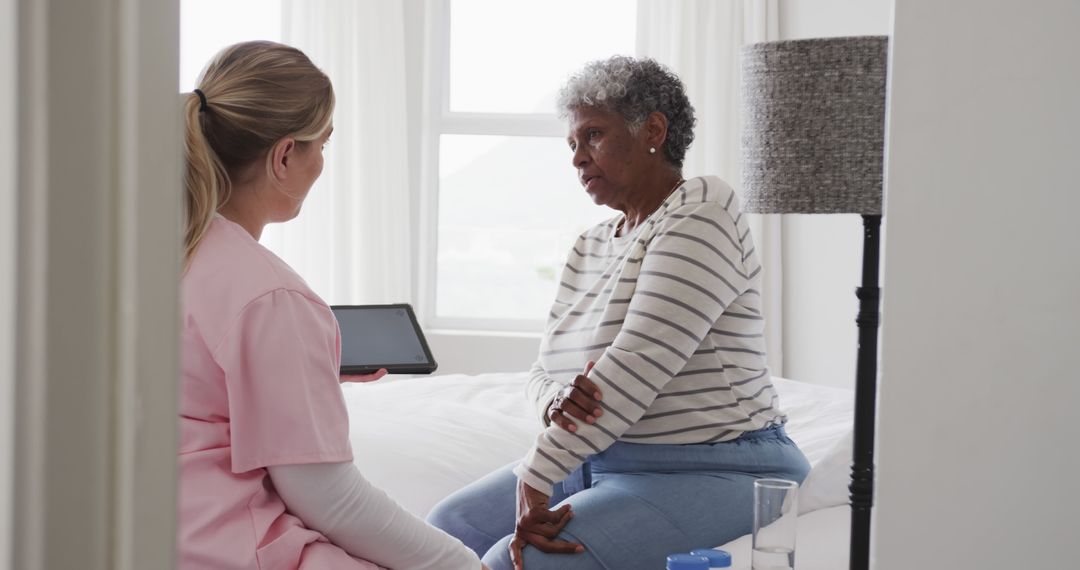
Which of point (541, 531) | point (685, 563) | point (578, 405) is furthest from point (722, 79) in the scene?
point (685, 563)

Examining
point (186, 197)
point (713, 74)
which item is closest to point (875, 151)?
point (186, 197)

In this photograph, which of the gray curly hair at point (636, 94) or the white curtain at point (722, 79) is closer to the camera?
the gray curly hair at point (636, 94)

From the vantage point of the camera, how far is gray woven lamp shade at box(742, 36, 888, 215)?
1.40m

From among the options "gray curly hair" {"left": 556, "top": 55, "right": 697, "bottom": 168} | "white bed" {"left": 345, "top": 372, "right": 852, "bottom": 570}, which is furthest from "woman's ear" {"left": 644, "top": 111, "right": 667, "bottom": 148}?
"white bed" {"left": 345, "top": 372, "right": 852, "bottom": 570}

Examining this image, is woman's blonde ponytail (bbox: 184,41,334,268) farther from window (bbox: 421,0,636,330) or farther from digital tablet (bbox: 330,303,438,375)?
window (bbox: 421,0,636,330)

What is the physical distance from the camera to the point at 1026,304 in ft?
3.45

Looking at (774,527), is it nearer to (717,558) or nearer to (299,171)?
(717,558)

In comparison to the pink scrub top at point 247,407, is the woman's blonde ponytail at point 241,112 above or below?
above

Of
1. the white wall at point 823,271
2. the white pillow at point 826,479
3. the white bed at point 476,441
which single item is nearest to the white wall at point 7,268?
the white bed at point 476,441

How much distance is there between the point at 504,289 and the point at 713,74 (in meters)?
1.39

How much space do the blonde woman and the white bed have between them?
0.66m

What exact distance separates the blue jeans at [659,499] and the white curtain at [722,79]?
9.20 ft

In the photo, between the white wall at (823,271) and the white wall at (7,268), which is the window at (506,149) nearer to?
the white wall at (823,271)

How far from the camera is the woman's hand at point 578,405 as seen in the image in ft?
5.39
